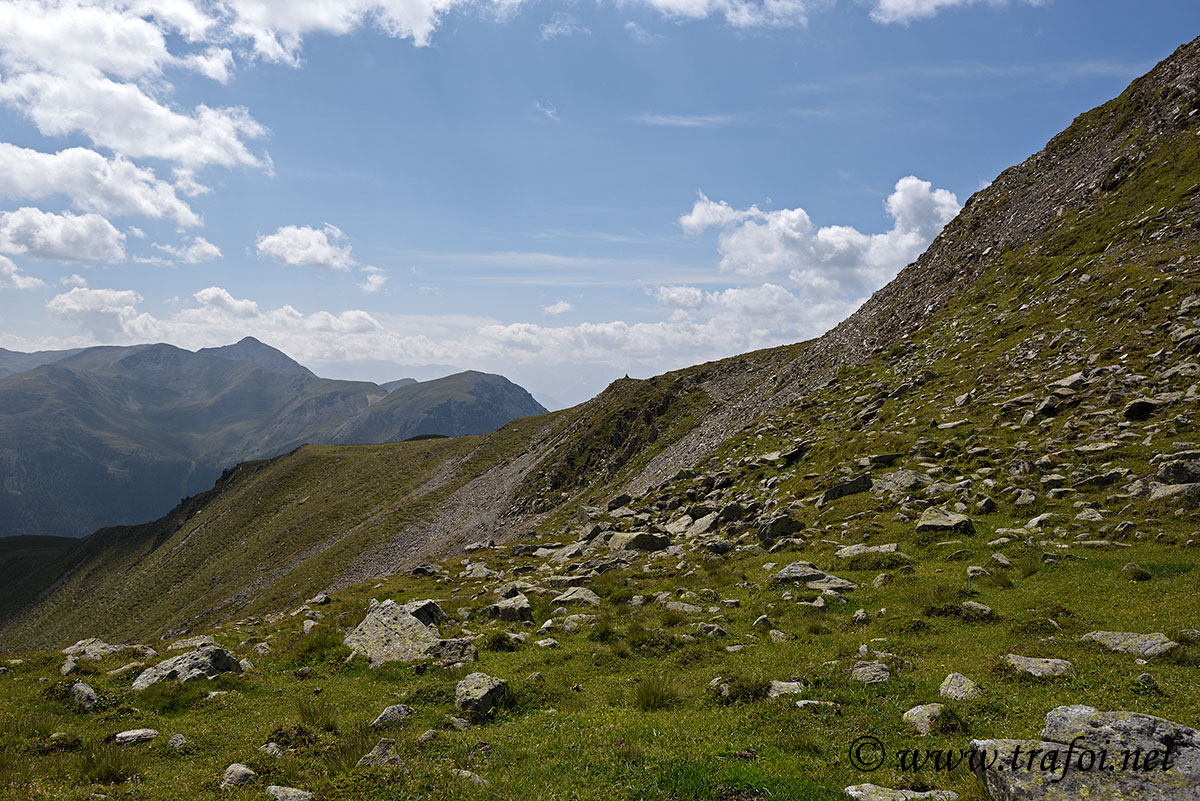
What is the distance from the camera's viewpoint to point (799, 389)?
58906 millimetres

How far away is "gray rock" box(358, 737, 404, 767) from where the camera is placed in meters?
10.7

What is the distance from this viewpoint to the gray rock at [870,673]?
44.0 feet

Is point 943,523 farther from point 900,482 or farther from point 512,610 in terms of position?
point 512,610

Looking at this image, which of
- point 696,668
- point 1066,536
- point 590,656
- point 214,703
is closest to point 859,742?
point 696,668

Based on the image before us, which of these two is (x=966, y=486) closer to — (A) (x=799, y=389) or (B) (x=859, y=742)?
(B) (x=859, y=742)

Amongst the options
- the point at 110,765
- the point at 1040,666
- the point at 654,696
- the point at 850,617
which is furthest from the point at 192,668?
the point at 1040,666

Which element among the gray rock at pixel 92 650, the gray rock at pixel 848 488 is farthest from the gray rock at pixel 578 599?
the gray rock at pixel 92 650

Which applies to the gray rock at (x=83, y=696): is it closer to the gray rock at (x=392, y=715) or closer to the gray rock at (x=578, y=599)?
the gray rock at (x=392, y=715)

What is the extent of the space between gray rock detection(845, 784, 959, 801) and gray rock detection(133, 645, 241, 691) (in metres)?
18.2

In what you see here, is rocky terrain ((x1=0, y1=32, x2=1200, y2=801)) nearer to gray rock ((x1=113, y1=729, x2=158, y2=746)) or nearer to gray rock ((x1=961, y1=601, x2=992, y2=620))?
gray rock ((x1=113, y1=729, x2=158, y2=746))

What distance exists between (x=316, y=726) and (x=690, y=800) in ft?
31.2

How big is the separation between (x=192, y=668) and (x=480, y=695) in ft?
32.9

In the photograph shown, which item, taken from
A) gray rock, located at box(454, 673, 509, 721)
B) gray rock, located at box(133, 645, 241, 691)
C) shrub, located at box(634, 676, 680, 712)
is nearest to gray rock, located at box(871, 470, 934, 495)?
shrub, located at box(634, 676, 680, 712)

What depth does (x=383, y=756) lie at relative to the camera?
11188 millimetres
